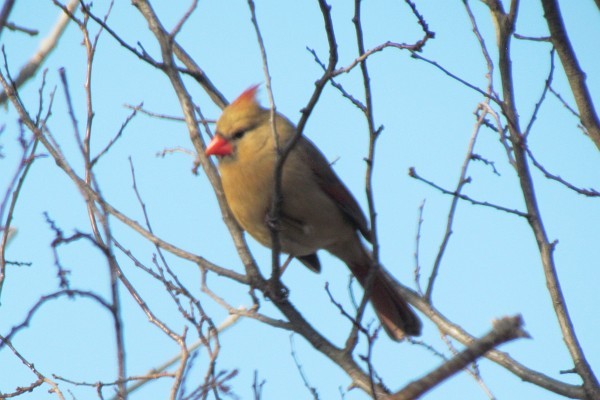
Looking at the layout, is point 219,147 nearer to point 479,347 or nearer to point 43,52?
point 43,52

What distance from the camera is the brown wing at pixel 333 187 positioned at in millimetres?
4320

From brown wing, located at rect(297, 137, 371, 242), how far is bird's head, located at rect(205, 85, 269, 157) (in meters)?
0.26

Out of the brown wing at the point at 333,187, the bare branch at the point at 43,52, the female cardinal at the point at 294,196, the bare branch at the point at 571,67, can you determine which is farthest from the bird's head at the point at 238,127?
the bare branch at the point at 571,67

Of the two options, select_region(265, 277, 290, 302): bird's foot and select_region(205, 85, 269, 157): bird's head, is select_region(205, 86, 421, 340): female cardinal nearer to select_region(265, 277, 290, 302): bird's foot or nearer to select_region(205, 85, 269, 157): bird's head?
select_region(205, 85, 269, 157): bird's head

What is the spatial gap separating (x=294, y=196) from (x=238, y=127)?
1.47 feet

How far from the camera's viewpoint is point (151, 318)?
9.45 feet

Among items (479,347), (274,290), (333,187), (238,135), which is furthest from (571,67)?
(479,347)

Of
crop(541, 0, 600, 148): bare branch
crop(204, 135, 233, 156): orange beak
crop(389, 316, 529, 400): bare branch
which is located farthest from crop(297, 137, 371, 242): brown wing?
crop(389, 316, 529, 400): bare branch

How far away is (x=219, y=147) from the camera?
413 centimetres

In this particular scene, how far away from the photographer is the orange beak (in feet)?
13.5

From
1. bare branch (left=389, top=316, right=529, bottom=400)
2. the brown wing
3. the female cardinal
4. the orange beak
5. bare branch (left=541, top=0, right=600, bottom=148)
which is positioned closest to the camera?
bare branch (left=389, top=316, right=529, bottom=400)

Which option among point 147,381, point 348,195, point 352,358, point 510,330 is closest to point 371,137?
point 352,358

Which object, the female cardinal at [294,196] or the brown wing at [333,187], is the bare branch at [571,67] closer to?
the female cardinal at [294,196]

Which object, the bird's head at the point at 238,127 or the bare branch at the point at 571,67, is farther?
the bird's head at the point at 238,127
